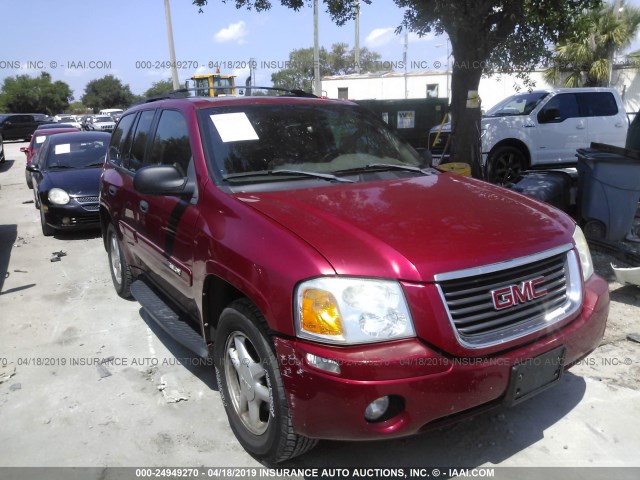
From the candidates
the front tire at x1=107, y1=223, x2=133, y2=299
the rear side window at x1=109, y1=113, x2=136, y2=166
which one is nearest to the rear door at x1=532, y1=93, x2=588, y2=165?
the rear side window at x1=109, y1=113, x2=136, y2=166

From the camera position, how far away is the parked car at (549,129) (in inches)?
411

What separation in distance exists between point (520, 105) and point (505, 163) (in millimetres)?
1279

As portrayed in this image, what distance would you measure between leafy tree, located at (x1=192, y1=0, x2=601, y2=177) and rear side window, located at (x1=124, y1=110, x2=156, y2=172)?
13.8ft

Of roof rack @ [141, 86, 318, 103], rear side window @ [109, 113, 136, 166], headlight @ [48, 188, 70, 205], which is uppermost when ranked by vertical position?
roof rack @ [141, 86, 318, 103]

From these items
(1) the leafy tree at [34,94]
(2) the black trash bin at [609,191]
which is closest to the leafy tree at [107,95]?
(1) the leafy tree at [34,94]

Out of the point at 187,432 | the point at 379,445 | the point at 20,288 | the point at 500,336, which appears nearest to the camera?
the point at 500,336

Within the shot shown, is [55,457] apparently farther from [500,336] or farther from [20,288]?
[20,288]

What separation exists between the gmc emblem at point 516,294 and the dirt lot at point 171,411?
0.93m

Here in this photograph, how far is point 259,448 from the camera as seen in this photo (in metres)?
2.70

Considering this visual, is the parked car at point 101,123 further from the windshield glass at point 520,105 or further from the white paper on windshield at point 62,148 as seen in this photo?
the windshield glass at point 520,105

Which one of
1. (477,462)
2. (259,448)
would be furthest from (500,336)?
(259,448)

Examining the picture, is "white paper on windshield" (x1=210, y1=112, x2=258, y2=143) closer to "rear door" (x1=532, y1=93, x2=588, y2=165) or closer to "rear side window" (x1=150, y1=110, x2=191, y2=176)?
"rear side window" (x1=150, y1=110, x2=191, y2=176)

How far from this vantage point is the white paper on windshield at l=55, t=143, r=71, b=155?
30.4 ft

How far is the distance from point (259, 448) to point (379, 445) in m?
0.67
